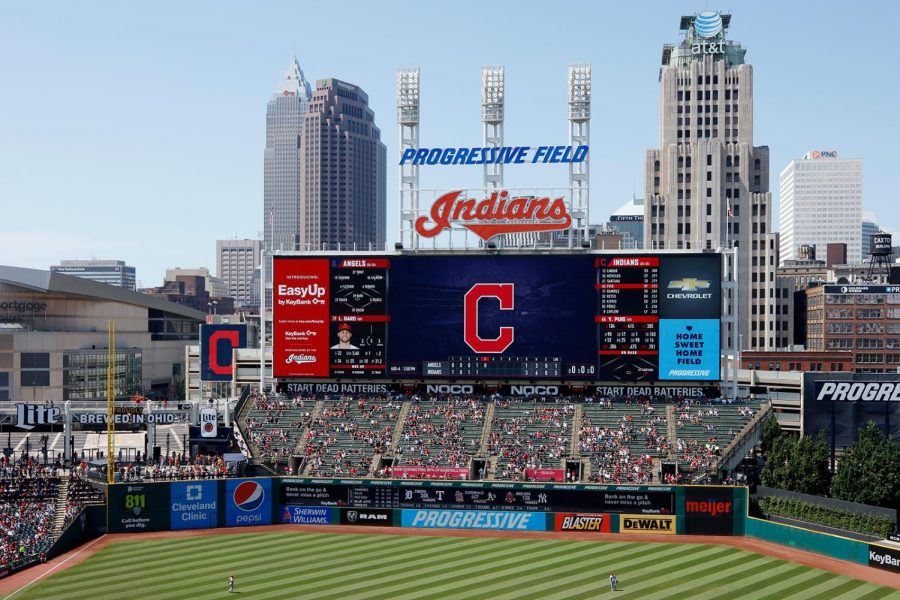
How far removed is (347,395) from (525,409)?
11245 mm

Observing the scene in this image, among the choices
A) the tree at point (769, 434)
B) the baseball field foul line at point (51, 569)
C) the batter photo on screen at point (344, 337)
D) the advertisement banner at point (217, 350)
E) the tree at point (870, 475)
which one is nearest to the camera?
the baseball field foul line at point (51, 569)

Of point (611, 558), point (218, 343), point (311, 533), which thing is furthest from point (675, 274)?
point (218, 343)

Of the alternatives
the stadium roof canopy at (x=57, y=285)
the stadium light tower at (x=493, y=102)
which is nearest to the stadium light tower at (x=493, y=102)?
the stadium light tower at (x=493, y=102)

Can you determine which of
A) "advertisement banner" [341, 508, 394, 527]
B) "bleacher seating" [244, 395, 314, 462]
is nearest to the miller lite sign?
"bleacher seating" [244, 395, 314, 462]

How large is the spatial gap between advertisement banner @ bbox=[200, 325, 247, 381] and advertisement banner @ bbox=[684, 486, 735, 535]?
3123 centimetres

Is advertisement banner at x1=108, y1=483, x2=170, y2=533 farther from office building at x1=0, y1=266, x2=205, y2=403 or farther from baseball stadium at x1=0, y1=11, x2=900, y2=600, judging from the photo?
office building at x1=0, y1=266, x2=205, y2=403

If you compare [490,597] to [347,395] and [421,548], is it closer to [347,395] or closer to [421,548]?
[421,548]

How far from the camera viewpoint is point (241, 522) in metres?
52.9

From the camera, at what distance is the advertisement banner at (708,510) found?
49.7 meters

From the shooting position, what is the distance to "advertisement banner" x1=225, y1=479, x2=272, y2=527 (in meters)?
52.8

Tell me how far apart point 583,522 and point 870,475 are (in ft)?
47.2

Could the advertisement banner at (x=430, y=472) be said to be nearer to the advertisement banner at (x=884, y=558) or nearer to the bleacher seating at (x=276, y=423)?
the bleacher seating at (x=276, y=423)

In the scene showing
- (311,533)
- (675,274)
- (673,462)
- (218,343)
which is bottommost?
(311,533)

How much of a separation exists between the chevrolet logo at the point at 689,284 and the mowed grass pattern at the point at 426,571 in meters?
15.8
